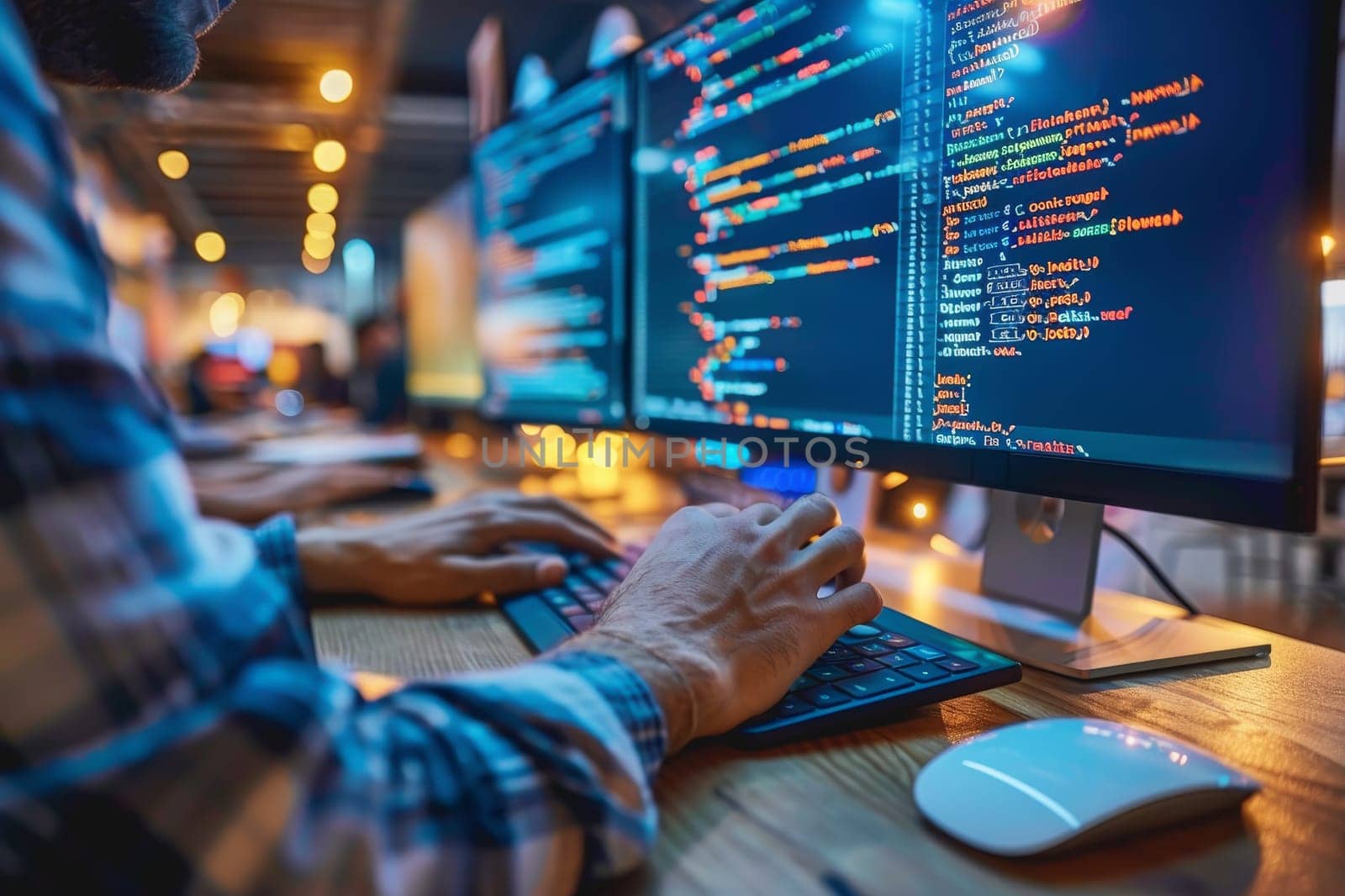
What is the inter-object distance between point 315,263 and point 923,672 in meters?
15.9

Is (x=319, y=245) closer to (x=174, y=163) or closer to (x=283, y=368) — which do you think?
(x=283, y=368)

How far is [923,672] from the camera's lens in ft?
1.53

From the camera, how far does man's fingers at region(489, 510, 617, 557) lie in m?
0.79

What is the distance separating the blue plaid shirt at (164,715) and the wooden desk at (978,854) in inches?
1.7

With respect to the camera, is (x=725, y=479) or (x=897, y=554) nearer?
(x=897, y=554)

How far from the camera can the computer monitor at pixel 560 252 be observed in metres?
1.04

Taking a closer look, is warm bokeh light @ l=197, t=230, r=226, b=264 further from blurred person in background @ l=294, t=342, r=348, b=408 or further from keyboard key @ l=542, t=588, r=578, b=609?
keyboard key @ l=542, t=588, r=578, b=609

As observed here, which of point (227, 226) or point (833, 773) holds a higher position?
point (227, 226)

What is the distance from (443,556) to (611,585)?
18cm

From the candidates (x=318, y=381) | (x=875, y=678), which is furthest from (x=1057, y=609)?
(x=318, y=381)

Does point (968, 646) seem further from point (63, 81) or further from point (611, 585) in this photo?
point (63, 81)

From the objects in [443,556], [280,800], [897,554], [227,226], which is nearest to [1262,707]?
[897,554]

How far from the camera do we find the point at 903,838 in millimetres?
339

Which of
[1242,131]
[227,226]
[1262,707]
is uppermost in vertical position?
[227,226]
